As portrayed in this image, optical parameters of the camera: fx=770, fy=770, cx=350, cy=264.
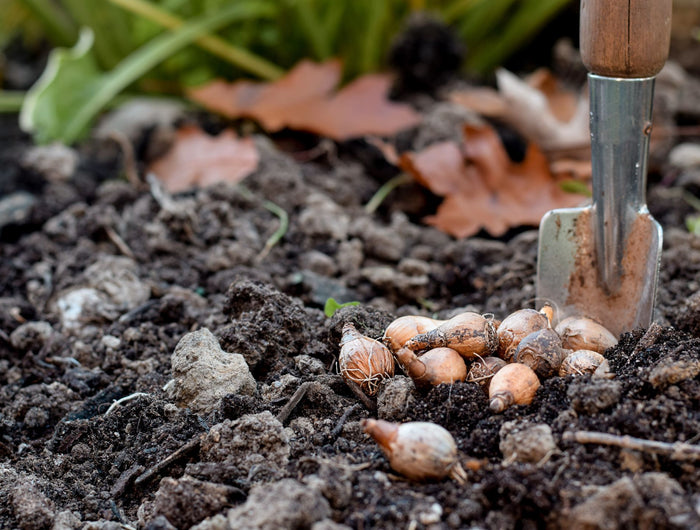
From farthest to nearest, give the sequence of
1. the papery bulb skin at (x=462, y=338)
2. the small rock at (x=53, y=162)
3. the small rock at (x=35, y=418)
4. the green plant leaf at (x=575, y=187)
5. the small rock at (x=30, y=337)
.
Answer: the small rock at (x=53, y=162), the green plant leaf at (x=575, y=187), the small rock at (x=30, y=337), the small rock at (x=35, y=418), the papery bulb skin at (x=462, y=338)

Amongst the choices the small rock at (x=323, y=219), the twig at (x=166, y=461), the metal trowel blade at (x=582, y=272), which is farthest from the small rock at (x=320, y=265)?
the twig at (x=166, y=461)

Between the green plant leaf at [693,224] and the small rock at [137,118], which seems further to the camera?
the small rock at [137,118]

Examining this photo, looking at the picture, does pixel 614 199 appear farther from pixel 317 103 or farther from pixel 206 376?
pixel 317 103

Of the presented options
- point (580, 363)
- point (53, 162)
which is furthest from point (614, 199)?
point (53, 162)

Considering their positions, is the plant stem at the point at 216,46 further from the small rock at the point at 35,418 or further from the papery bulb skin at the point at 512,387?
the papery bulb skin at the point at 512,387

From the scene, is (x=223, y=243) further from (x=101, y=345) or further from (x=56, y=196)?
(x=56, y=196)

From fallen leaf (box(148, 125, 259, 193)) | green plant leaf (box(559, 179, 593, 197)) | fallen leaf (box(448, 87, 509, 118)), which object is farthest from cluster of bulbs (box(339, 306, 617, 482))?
fallen leaf (box(448, 87, 509, 118))
